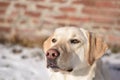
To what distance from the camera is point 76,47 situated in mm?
3559

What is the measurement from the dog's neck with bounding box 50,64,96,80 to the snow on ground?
1497mm

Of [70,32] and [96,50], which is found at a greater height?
[70,32]

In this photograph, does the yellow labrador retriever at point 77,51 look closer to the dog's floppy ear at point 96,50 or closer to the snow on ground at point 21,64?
the dog's floppy ear at point 96,50

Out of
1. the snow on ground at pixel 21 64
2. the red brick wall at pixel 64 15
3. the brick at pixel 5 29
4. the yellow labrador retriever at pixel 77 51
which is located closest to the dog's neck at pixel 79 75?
the yellow labrador retriever at pixel 77 51

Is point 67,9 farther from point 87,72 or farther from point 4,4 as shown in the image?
point 87,72

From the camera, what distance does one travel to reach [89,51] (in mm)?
3600

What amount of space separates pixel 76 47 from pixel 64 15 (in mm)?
2773

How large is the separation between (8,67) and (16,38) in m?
0.93

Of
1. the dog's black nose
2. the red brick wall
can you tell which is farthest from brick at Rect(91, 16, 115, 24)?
the dog's black nose

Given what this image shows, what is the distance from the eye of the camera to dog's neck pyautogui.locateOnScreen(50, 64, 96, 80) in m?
A: 3.61

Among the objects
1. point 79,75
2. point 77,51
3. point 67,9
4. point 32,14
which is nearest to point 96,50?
point 77,51

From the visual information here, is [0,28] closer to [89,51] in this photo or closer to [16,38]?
[16,38]

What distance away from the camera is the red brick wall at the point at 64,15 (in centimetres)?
611

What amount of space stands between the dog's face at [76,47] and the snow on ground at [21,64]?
1.60m
